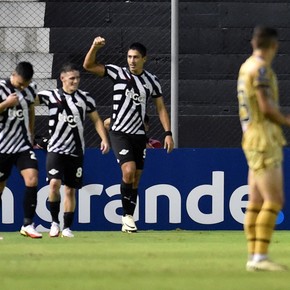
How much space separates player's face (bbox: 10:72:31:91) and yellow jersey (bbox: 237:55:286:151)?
423 cm

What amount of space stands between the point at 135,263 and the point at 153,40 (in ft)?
28.1

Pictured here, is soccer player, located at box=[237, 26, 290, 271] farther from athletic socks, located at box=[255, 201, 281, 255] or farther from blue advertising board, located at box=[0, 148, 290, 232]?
blue advertising board, located at box=[0, 148, 290, 232]

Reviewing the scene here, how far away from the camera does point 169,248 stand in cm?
1056

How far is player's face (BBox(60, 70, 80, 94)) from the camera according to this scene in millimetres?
12406

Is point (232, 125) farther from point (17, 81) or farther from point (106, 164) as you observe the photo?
point (17, 81)

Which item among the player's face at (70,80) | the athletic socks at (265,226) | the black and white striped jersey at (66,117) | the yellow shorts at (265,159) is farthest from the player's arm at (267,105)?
the black and white striped jersey at (66,117)

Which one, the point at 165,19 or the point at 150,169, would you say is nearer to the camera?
the point at 150,169

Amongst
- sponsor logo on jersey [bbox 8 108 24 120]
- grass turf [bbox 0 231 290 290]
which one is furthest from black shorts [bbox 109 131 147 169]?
sponsor logo on jersey [bbox 8 108 24 120]

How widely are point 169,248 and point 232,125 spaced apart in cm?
531

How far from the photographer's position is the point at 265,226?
7848 mm

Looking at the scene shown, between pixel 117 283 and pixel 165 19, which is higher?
pixel 165 19

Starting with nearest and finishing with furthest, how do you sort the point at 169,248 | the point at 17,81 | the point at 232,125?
1. the point at 169,248
2. the point at 17,81
3. the point at 232,125

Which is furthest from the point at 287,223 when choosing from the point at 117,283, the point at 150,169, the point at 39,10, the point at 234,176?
the point at 117,283

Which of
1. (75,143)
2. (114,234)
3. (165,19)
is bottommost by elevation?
(114,234)
